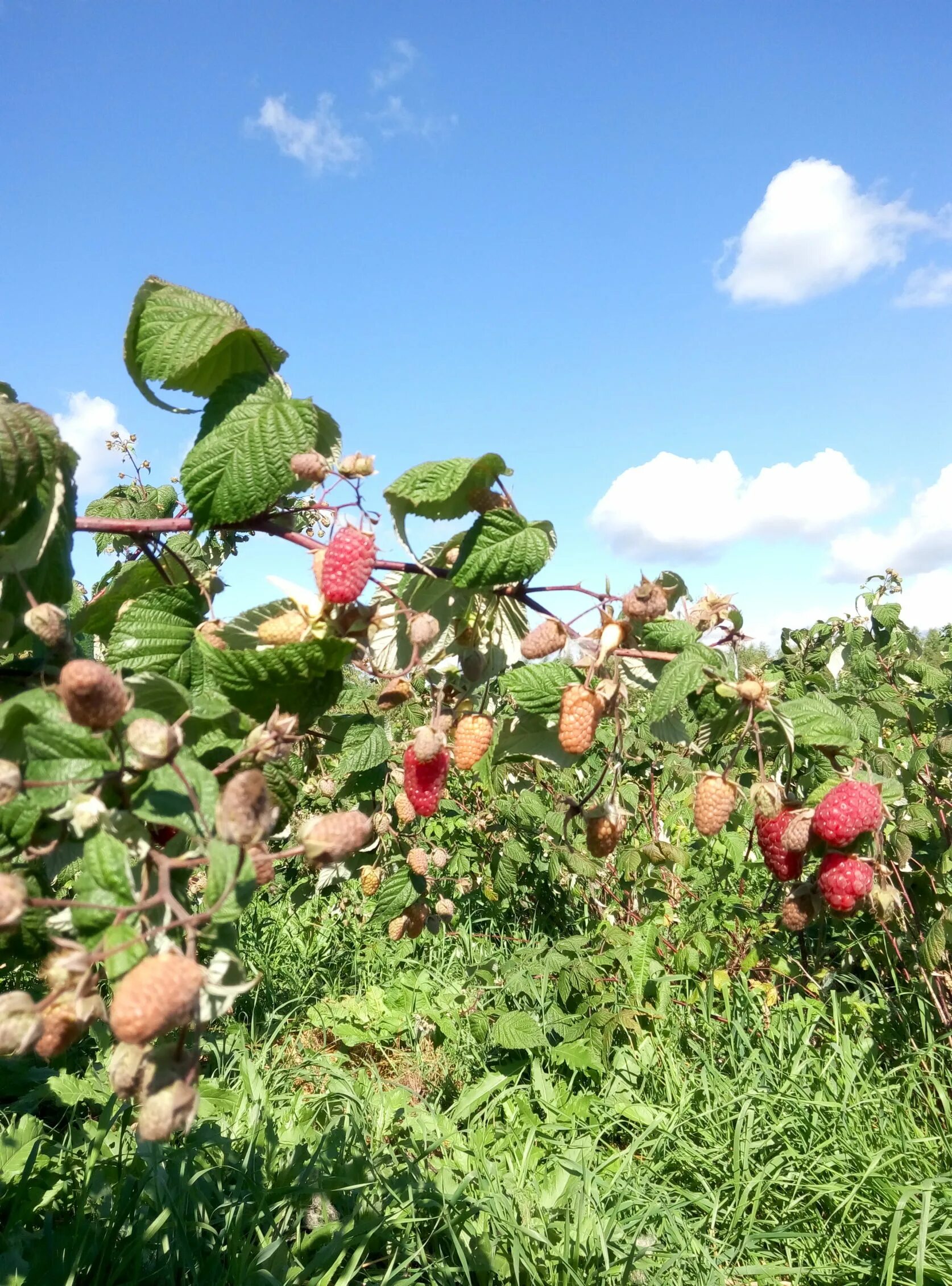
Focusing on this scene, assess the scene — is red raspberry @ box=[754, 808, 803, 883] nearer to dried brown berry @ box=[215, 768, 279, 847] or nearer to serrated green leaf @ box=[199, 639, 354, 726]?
serrated green leaf @ box=[199, 639, 354, 726]

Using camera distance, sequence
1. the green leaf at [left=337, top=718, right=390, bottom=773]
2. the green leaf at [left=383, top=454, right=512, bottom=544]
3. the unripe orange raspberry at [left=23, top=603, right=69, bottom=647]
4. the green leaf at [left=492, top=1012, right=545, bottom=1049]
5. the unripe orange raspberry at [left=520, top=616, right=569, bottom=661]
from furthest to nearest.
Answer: the green leaf at [left=492, top=1012, right=545, bottom=1049] → the green leaf at [left=337, top=718, right=390, bottom=773] → the unripe orange raspberry at [left=520, top=616, right=569, bottom=661] → the green leaf at [left=383, top=454, right=512, bottom=544] → the unripe orange raspberry at [left=23, top=603, right=69, bottom=647]

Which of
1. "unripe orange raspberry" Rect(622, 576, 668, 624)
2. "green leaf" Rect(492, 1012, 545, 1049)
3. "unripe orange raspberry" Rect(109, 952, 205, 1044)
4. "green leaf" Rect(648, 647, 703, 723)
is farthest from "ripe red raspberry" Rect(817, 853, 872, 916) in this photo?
"green leaf" Rect(492, 1012, 545, 1049)

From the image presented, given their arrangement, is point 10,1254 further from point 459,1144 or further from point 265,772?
point 265,772

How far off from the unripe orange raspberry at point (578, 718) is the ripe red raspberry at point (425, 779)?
28 cm

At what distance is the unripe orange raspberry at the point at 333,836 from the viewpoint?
77cm

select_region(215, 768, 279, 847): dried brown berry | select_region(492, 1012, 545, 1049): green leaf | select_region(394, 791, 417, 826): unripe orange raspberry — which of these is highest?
select_region(394, 791, 417, 826): unripe orange raspberry

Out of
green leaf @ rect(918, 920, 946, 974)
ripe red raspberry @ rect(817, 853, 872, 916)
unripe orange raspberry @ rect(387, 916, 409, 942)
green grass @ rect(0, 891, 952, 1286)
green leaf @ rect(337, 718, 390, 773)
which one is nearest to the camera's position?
ripe red raspberry @ rect(817, 853, 872, 916)

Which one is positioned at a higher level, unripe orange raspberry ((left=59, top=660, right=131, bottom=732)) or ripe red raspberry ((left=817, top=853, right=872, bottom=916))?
unripe orange raspberry ((left=59, top=660, right=131, bottom=732))

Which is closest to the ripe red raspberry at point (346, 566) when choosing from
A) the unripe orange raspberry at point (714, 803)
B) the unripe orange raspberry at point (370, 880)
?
the unripe orange raspberry at point (714, 803)

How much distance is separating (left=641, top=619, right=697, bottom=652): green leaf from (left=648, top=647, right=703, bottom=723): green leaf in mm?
36

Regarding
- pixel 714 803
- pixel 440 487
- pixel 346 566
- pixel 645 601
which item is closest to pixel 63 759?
pixel 346 566

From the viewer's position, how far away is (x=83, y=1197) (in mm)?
2316

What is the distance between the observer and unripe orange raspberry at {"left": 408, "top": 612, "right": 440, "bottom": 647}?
1182 mm

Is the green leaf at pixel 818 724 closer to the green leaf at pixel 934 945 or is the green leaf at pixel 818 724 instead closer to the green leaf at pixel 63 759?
the green leaf at pixel 63 759
